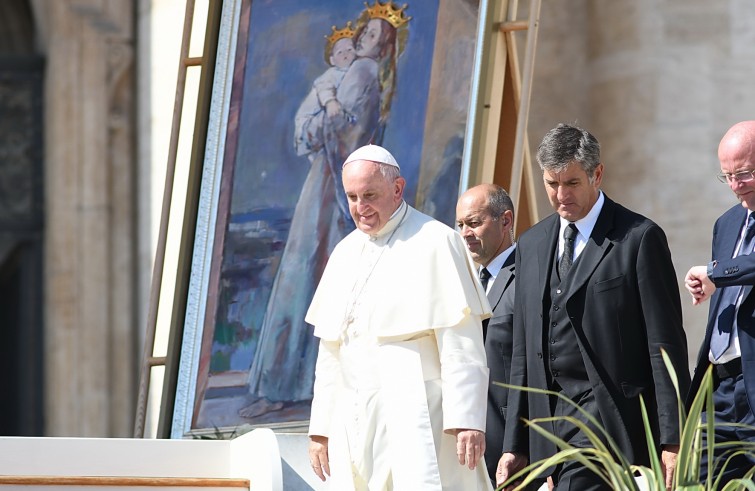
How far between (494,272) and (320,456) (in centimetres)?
108

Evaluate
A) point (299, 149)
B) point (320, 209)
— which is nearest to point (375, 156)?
point (320, 209)

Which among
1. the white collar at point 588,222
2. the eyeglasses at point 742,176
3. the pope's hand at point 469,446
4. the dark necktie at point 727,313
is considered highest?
the eyeglasses at point 742,176

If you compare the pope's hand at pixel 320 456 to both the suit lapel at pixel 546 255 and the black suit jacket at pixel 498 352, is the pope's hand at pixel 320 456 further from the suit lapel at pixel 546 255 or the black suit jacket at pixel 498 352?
the suit lapel at pixel 546 255

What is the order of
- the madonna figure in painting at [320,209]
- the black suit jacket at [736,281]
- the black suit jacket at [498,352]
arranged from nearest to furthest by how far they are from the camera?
the black suit jacket at [736,281]
the black suit jacket at [498,352]
the madonna figure in painting at [320,209]

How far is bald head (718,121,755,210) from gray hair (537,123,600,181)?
38 centimetres

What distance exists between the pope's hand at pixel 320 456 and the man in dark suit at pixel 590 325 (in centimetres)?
53

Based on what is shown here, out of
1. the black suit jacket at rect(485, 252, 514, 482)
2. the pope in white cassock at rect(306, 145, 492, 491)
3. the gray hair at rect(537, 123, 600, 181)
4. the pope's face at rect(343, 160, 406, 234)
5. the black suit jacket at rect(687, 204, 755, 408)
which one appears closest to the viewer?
the black suit jacket at rect(687, 204, 755, 408)

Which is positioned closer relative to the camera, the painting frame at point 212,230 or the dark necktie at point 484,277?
the dark necktie at point 484,277

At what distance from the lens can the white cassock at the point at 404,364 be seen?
185 inches

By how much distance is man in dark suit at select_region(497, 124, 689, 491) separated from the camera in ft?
14.6

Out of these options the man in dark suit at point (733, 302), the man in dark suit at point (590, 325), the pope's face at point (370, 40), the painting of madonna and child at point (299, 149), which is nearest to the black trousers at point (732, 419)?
the man in dark suit at point (733, 302)

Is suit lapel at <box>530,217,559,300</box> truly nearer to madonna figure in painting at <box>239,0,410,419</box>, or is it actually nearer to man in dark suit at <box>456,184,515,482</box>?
man in dark suit at <box>456,184,515,482</box>

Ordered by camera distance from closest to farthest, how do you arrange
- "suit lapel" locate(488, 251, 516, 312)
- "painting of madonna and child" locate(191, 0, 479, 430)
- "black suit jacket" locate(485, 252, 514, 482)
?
"black suit jacket" locate(485, 252, 514, 482), "suit lapel" locate(488, 251, 516, 312), "painting of madonna and child" locate(191, 0, 479, 430)

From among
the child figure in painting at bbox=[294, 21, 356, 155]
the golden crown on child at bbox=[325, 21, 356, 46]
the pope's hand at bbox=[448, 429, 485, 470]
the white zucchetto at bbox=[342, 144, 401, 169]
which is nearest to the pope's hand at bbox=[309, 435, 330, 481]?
the pope's hand at bbox=[448, 429, 485, 470]
